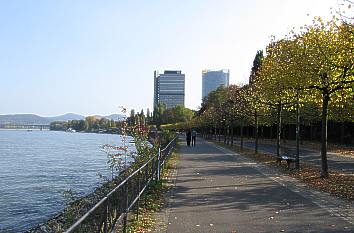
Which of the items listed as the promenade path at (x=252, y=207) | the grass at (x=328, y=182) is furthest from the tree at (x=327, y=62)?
the promenade path at (x=252, y=207)

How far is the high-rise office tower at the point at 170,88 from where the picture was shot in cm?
18175

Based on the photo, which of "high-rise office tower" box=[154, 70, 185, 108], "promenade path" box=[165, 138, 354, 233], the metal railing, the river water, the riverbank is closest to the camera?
the metal railing

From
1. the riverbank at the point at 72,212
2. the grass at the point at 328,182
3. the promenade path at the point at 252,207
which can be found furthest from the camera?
the grass at the point at 328,182

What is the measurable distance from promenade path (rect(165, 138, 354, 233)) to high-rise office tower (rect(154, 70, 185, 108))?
165214 mm

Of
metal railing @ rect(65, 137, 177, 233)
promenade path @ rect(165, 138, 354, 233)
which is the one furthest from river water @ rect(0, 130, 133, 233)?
metal railing @ rect(65, 137, 177, 233)

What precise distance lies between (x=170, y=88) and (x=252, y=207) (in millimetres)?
176927

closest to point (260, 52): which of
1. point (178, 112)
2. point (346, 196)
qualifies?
point (178, 112)

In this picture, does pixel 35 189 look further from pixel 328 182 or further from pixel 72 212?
pixel 72 212

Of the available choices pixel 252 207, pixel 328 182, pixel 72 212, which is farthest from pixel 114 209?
pixel 328 182

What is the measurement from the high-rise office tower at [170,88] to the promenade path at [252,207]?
165214mm

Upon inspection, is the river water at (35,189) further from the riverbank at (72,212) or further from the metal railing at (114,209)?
the metal railing at (114,209)

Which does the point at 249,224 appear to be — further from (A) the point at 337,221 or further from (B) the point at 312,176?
(B) the point at 312,176

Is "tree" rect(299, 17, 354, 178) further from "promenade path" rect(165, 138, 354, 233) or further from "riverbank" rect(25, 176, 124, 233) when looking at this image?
"riverbank" rect(25, 176, 124, 233)

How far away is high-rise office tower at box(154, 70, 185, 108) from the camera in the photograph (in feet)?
596
